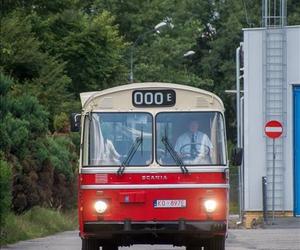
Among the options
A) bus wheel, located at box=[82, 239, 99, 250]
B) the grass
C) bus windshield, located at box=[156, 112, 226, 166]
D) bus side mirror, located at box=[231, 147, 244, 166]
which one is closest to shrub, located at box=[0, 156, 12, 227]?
the grass

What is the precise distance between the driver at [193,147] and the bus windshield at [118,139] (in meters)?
0.48

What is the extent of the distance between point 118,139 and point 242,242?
7.48m

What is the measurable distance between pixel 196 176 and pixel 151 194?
2.45ft

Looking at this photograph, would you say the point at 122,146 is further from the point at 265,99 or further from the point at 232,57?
the point at 232,57

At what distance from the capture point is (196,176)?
17.6m

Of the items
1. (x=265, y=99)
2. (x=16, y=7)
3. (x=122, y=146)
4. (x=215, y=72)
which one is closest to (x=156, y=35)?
(x=215, y=72)

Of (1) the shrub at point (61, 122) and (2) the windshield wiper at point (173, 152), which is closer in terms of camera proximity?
(2) the windshield wiper at point (173, 152)

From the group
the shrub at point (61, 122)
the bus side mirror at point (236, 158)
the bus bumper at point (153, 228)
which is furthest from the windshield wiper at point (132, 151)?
the shrub at point (61, 122)

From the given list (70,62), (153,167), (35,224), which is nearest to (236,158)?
(153,167)

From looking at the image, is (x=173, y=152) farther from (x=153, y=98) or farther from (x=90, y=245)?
(x=90, y=245)

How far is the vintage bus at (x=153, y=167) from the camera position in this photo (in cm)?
1753

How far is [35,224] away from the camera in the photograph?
29.3 meters

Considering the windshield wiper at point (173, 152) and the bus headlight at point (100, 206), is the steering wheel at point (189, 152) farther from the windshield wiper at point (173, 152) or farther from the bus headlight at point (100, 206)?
the bus headlight at point (100, 206)

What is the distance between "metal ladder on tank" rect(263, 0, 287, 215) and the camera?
31.7m
